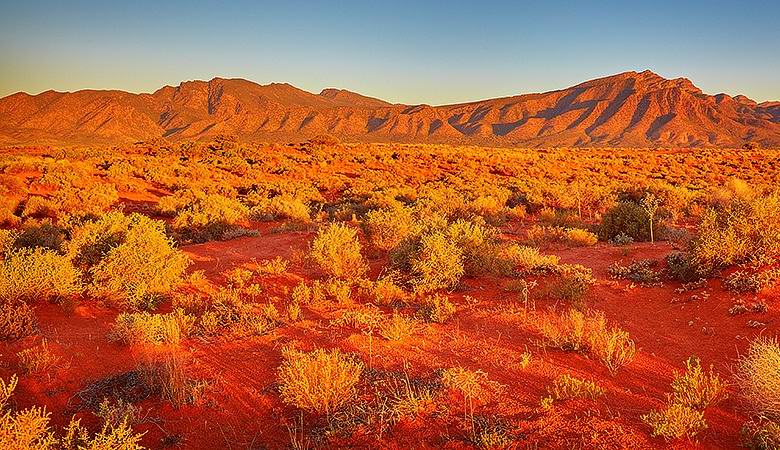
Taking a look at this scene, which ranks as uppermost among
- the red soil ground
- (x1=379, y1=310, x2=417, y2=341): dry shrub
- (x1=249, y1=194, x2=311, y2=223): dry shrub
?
(x1=249, y1=194, x2=311, y2=223): dry shrub

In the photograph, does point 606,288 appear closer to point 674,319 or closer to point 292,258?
point 674,319

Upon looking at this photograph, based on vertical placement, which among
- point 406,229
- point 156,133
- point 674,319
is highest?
point 156,133

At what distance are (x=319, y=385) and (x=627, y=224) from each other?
10.9 metres

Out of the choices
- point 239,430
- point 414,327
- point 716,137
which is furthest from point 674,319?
point 716,137

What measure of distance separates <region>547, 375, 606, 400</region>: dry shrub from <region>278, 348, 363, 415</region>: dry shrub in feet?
5.83

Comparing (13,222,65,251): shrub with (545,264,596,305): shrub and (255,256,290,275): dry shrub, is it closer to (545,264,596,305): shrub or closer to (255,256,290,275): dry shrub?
(255,256,290,275): dry shrub

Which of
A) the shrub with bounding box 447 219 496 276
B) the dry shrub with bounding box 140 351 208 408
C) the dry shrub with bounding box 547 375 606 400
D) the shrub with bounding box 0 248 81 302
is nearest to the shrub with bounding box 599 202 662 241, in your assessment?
the shrub with bounding box 447 219 496 276

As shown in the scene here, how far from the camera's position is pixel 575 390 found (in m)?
4.24

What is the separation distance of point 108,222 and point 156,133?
12175 cm

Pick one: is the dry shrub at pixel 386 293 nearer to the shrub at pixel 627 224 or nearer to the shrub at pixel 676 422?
the shrub at pixel 676 422

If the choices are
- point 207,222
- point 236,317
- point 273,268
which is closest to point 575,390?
point 236,317

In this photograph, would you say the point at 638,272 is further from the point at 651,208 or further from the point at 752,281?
the point at 651,208

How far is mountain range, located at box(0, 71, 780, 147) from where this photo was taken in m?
109

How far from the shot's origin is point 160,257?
8.09 m
